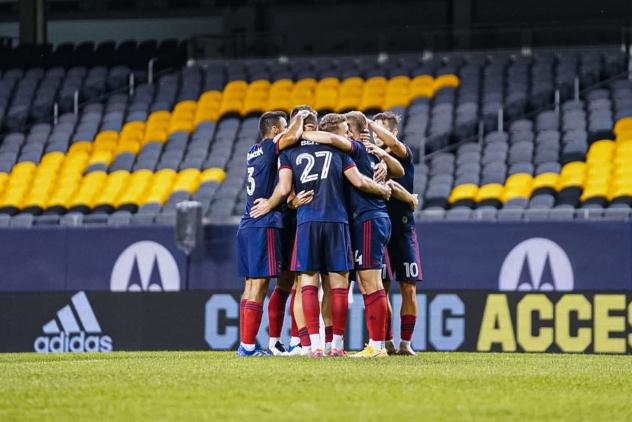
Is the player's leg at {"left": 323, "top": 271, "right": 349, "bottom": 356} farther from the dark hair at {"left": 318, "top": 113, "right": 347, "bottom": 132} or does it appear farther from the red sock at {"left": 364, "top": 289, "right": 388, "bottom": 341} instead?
the dark hair at {"left": 318, "top": 113, "right": 347, "bottom": 132}

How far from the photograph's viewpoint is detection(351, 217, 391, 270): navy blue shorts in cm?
1084

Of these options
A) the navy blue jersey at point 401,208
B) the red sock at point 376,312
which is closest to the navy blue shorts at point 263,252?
the red sock at point 376,312

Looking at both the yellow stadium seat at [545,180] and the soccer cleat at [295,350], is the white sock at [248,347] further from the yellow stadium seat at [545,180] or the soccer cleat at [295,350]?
the yellow stadium seat at [545,180]

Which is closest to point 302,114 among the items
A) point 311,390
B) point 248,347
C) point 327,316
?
point 327,316

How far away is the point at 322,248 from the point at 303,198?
1.39 ft

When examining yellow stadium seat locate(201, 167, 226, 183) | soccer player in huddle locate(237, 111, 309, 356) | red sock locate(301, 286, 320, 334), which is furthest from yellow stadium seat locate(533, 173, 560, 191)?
red sock locate(301, 286, 320, 334)

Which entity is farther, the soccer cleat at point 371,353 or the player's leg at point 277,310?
the player's leg at point 277,310

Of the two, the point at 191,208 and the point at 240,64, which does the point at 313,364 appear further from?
the point at 240,64

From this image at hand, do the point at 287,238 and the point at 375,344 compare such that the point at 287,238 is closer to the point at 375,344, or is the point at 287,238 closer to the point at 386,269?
the point at 386,269

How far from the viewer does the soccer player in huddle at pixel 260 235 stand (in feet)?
36.9

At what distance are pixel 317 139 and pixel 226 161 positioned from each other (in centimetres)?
1212

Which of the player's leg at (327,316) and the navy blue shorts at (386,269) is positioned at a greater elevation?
the navy blue shorts at (386,269)

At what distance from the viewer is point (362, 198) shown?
10977mm

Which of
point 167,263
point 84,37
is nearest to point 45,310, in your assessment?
point 167,263
